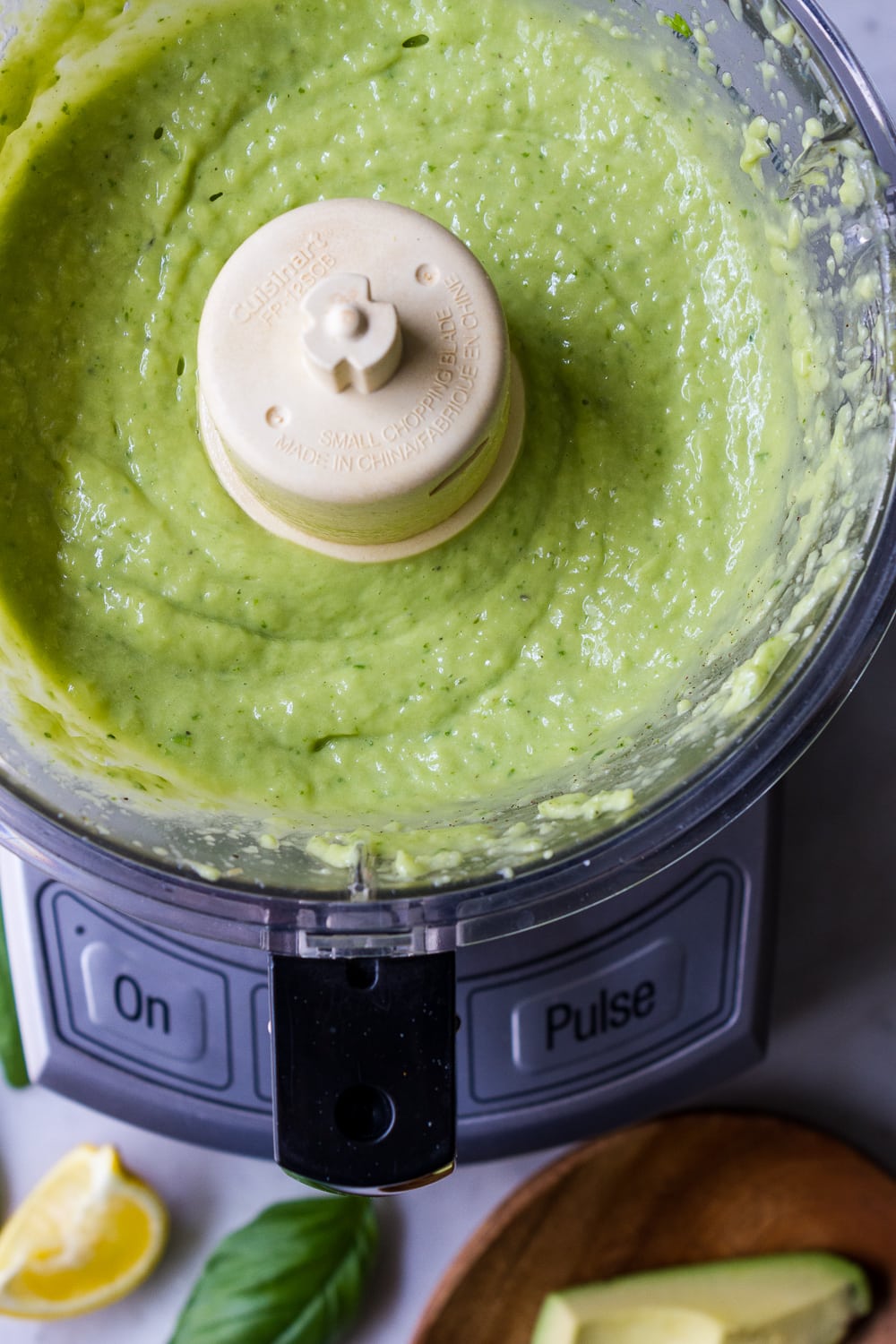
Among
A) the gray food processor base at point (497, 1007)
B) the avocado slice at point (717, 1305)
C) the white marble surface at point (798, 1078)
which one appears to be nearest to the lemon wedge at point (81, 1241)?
the white marble surface at point (798, 1078)

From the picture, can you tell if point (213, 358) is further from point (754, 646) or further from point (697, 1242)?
point (697, 1242)

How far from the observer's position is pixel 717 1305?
1379mm

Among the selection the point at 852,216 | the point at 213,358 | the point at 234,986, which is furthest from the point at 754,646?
the point at 234,986

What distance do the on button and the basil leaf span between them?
0.81 ft

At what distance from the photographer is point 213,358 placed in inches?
40.3

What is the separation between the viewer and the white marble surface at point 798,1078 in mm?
1444

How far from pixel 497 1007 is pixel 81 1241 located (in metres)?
0.52

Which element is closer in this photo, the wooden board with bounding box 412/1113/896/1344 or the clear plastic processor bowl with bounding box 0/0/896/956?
the clear plastic processor bowl with bounding box 0/0/896/956

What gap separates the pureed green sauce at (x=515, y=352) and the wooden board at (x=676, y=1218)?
0.53 metres

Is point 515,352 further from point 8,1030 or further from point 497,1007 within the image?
point 8,1030

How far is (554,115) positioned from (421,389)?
34 centimetres

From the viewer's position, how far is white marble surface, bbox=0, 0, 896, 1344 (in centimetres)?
144

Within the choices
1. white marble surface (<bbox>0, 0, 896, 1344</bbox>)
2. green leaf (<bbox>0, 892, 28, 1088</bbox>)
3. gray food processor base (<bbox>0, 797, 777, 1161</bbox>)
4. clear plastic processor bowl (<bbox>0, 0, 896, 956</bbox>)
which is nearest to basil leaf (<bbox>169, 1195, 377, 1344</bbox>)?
white marble surface (<bbox>0, 0, 896, 1344</bbox>)

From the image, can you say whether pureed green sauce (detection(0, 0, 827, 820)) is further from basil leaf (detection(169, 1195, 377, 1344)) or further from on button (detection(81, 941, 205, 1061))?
basil leaf (detection(169, 1195, 377, 1344))
